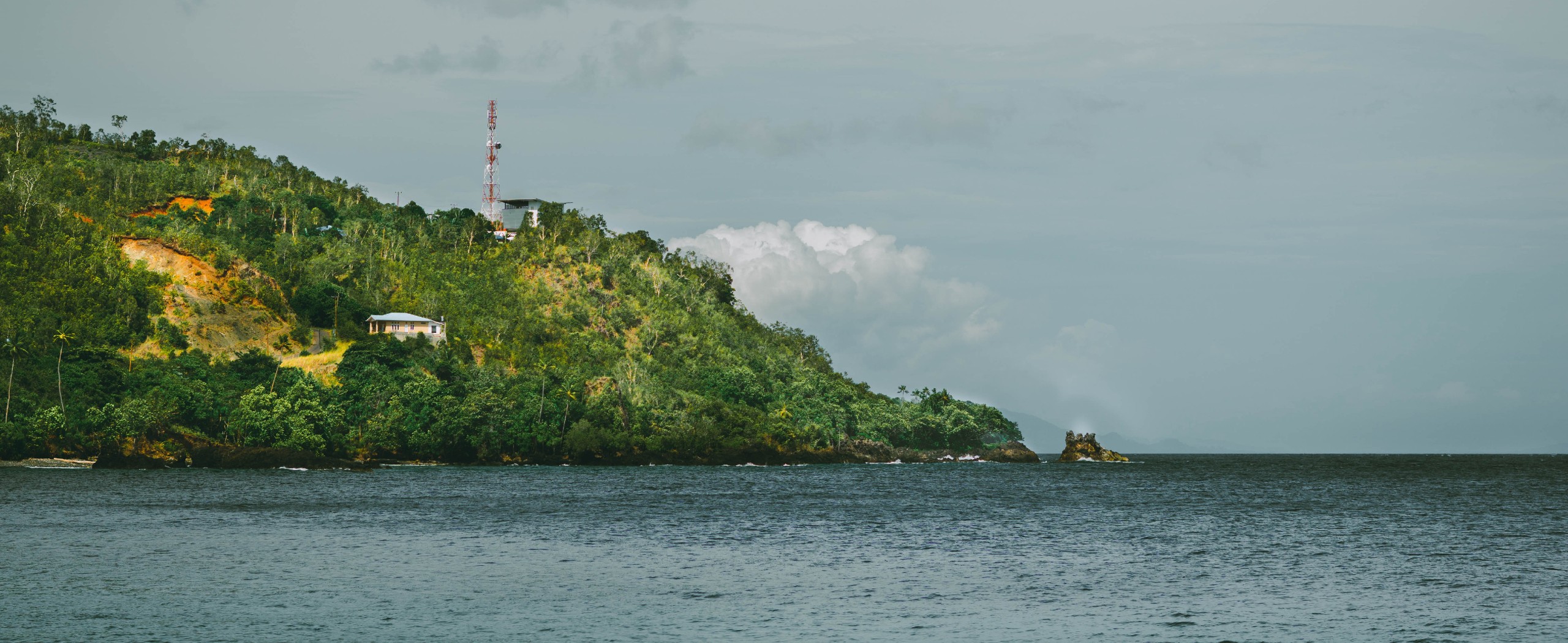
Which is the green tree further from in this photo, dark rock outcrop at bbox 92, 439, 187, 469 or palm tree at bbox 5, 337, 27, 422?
dark rock outcrop at bbox 92, 439, 187, 469

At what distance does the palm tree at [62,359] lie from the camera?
111438mm

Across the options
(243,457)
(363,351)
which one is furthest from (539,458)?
(243,457)

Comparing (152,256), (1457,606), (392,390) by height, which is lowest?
(1457,606)

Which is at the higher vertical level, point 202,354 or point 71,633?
point 202,354

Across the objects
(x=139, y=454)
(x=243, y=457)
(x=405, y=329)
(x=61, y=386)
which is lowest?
(x=243, y=457)

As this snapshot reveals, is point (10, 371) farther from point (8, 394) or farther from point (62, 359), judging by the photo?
point (62, 359)

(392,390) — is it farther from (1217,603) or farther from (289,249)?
(1217,603)

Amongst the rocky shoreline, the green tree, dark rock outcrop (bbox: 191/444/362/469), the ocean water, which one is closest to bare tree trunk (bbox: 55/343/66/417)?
the green tree

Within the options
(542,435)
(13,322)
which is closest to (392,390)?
(542,435)

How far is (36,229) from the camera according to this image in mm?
143000

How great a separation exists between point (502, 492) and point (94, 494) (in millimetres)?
27310

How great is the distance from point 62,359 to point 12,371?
7307 millimetres

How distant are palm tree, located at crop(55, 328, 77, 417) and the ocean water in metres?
18.3

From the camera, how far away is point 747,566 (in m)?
48.1
